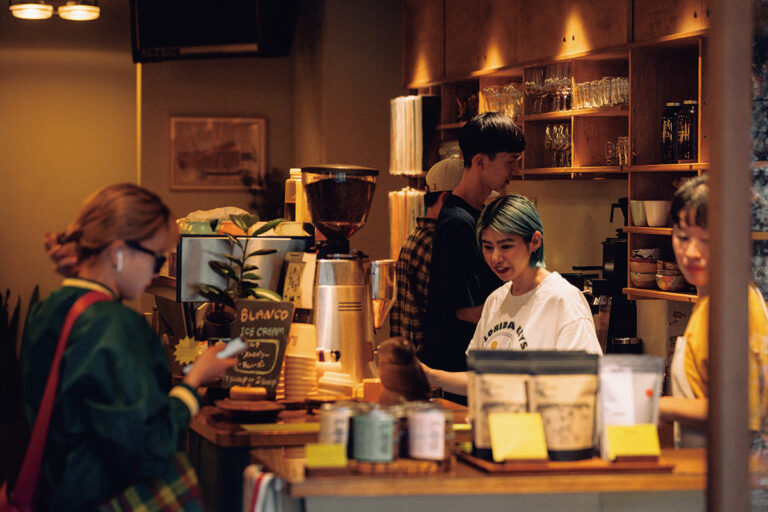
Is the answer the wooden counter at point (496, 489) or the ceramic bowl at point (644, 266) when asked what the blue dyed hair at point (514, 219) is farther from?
the ceramic bowl at point (644, 266)

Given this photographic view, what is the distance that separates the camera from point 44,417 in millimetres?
2039

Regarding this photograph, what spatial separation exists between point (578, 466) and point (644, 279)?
107 inches

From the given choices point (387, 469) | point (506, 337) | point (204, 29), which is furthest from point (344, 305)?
point (204, 29)

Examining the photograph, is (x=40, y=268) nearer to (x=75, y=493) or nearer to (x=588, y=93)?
(x=588, y=93)

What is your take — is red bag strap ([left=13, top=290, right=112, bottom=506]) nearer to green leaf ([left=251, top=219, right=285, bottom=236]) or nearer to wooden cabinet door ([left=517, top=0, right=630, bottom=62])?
green leaf ([left=251, top=219, right=285, bottom=236])

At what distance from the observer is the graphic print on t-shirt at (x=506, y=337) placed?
9.51 ft

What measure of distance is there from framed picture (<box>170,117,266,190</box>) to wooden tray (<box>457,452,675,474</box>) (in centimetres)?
740

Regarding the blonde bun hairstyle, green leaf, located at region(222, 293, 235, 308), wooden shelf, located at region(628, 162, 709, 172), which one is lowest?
green leaf, located at region(222, 293, 235, 308)

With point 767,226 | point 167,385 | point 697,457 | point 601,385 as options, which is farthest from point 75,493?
point 767,226

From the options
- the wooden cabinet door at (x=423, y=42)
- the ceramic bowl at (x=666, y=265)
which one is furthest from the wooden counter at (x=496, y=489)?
the wooden cabinet door at (x=423, y=42)

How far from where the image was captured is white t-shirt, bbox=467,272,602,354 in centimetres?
281

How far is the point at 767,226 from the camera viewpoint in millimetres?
2223

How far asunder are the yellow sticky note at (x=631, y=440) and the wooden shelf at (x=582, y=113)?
287 centimetres

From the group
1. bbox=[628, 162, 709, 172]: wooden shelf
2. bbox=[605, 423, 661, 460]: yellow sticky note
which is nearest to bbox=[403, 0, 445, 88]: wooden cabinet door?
bbox=[628, 162, 709, 172]: wooden shelf
